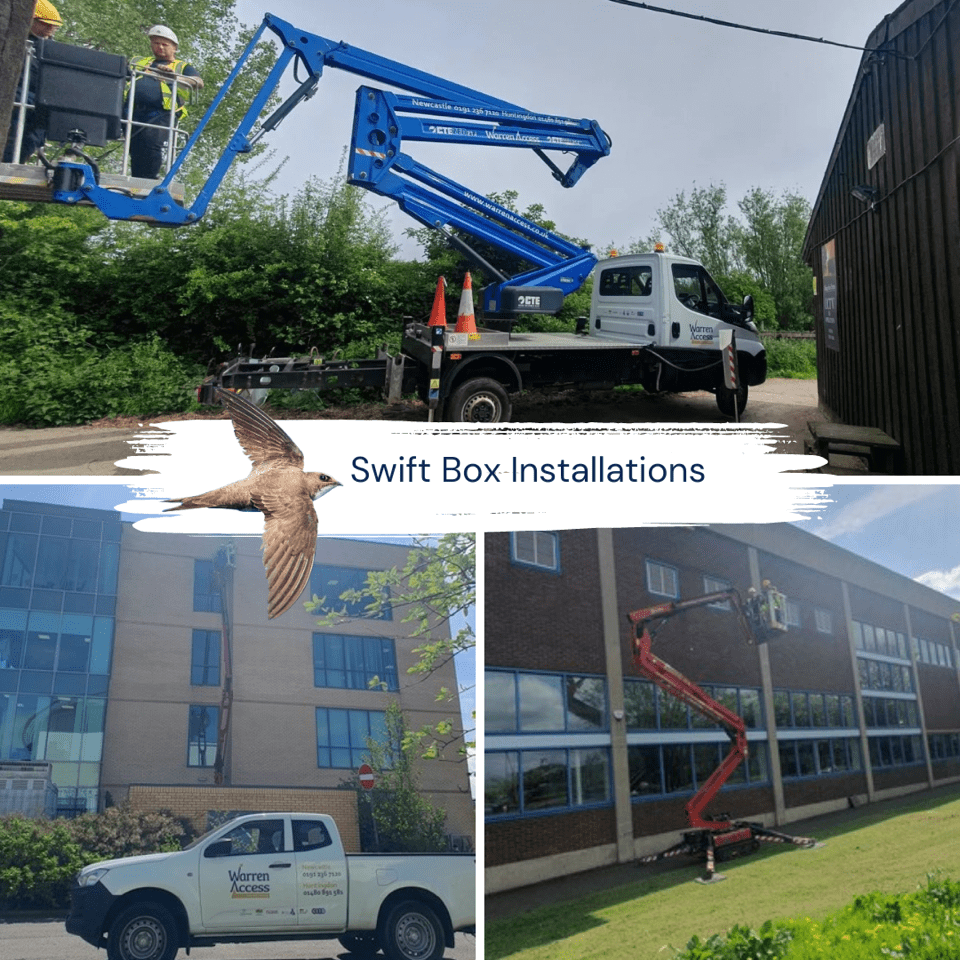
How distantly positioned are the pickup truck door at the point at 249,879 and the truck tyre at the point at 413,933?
58 centimetres

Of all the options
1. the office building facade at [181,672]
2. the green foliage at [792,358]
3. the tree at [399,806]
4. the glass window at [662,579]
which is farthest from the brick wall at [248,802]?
the green foliage at [792,358]

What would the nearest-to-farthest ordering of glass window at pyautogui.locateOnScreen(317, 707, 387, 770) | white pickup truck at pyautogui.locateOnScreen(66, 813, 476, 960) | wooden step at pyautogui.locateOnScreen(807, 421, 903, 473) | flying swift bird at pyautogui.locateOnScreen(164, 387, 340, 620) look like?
1. white pickup truck at pyautogui.locateOnScreen(66, 813, 476, 960)
2. flying swift bird at pyautogui.locateOnScreen(164, 387, 340, 620)
3. glass window at pyautogui.locateOnScreen(317, 707, 387, 770)
4. wooden step at pyautogui.locateOnScreen(807, 421, 903, 473)

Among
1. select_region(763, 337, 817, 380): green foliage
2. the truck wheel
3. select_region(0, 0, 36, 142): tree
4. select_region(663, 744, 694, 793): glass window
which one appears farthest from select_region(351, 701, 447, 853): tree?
select_region(763, 337, 817, 380): green foliage

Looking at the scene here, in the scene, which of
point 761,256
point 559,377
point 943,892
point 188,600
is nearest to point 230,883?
point 188,600

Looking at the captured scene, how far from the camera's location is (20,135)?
6863 millimetres

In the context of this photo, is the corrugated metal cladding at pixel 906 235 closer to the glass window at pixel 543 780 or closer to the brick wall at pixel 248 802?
the glass window at pixel 543 780

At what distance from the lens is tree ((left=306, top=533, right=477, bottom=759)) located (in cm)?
545

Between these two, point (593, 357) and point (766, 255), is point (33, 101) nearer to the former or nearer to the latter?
point (593, 357)

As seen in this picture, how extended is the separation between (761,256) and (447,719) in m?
12.5

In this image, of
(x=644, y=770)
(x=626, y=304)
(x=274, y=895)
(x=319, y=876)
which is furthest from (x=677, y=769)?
(x=626, y=304)

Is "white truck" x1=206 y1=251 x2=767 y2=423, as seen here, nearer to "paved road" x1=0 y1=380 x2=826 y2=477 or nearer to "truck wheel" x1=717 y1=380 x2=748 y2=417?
"truck wheel" x1=717 y1=380 x2=748 y2=417

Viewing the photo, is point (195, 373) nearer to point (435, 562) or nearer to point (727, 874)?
point (435, 562)

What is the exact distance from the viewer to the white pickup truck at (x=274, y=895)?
15.4ft

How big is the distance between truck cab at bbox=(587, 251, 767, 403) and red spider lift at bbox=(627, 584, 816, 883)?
3923 millimetres
